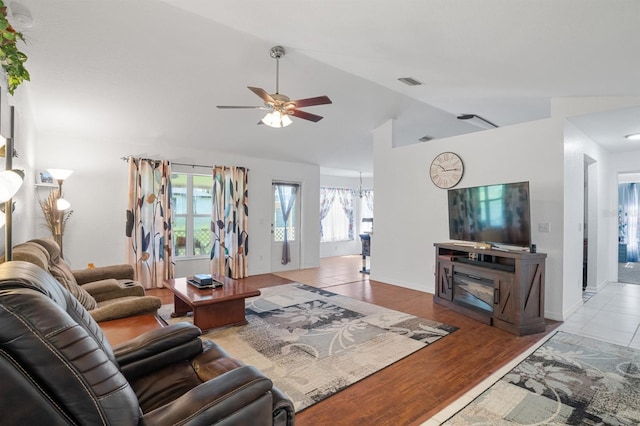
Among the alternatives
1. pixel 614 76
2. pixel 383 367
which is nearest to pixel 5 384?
pixel 383 367

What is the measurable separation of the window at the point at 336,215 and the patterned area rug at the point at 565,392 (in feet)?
22.6

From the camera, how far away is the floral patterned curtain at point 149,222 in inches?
206

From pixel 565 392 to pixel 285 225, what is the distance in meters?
5.76

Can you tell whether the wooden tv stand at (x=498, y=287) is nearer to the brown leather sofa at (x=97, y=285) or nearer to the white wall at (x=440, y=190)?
the white wall at (x=440, y=190)

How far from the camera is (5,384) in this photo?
2.63 ft

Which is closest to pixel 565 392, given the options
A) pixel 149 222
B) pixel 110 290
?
pixel 110 290

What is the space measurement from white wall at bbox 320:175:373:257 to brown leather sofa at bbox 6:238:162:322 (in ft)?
20.4

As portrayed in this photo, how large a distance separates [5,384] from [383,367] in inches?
96.9

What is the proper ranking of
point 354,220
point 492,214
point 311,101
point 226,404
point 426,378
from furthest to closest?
point 354,220
point 492,214
point 311,101
point 426,378
point 226,404

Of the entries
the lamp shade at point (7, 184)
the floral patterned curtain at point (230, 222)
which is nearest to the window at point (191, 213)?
the floral patterned curtain at point (230, 222)

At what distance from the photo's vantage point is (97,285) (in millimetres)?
3215

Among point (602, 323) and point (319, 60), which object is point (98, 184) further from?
point (602, 323)

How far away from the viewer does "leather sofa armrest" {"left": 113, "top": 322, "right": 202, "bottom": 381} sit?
161cm

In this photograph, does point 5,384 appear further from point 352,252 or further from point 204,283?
point 352,252
